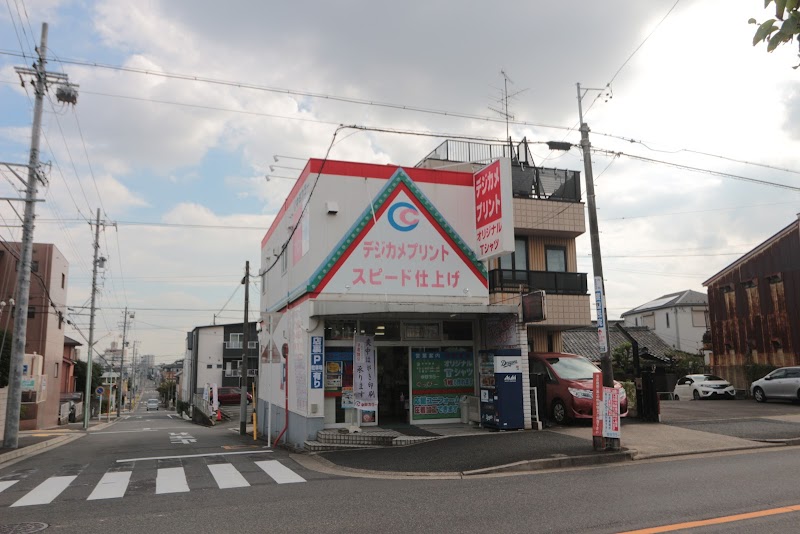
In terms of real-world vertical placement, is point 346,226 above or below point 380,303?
above

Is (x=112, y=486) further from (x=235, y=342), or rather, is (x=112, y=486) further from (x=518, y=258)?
(x=235, y=342)

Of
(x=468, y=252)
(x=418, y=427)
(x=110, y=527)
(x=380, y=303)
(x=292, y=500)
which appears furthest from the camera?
(x=468, y=252)

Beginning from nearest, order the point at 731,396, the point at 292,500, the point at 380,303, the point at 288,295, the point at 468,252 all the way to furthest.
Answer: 1. the point at 292,500
2. the point at 380,303
3. the point at 468,252
4. the point at 288,295
5. the point at 731,396

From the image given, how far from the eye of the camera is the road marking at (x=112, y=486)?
8750mm

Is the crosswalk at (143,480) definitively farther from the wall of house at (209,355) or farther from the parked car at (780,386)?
the wall of house at (209,355)

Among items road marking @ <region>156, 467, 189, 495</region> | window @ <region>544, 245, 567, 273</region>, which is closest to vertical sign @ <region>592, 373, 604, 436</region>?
road marking @ <region>156, 467, 189, 495</region>

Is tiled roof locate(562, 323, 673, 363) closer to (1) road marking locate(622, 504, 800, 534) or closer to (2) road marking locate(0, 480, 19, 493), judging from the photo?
(1) road marking locate(622, 504, 800, 534)

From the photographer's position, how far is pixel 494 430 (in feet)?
46.0

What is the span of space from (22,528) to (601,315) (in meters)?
10.4

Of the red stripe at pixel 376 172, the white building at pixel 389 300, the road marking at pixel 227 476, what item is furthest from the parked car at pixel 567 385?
the road marking at pixel 227 476

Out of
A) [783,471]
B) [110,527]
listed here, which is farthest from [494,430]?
[110,527]

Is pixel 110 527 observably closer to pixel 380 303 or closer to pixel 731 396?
pixel 380 303

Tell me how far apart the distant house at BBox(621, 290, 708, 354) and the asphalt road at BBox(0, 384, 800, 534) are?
3696 centimetres

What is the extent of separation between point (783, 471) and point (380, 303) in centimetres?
Result: 832
